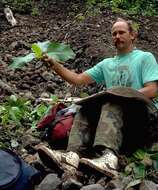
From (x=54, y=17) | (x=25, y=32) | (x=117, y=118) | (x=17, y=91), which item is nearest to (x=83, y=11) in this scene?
(x=54, y=17)

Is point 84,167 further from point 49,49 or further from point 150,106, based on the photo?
point 49,49

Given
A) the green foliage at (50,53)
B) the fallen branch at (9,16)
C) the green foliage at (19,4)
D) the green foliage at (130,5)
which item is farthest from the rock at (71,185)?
the green foliage at (19,4)

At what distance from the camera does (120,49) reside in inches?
200

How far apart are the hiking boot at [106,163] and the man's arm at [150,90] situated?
0.64 meters

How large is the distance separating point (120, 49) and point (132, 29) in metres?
0.22

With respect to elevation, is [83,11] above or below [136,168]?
above

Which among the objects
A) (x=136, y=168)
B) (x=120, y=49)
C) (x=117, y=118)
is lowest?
(x=136, y=168)

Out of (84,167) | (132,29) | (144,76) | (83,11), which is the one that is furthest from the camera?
(83,11)

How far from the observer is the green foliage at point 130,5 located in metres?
12.3

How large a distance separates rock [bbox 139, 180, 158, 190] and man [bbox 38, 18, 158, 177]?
235 millimetres

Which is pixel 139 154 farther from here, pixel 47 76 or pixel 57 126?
pixel 47 76

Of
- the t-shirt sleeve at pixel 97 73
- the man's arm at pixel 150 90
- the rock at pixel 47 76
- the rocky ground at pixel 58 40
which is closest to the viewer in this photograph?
the man's arm at pixel 150 90

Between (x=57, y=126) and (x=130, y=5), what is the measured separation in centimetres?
846

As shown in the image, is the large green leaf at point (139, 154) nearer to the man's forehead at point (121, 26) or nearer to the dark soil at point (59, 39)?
the man's forehead at point (121, 26)
